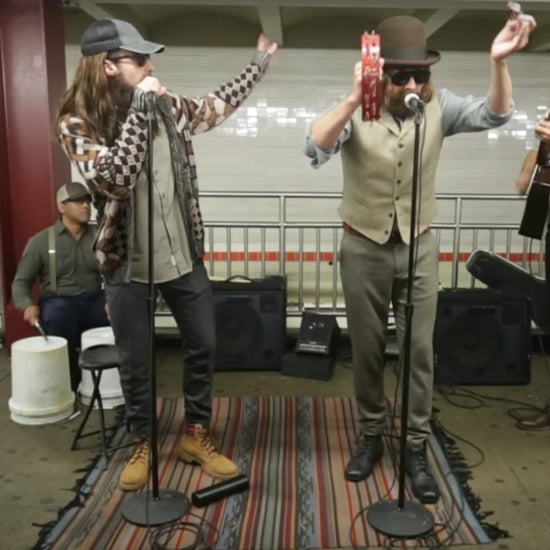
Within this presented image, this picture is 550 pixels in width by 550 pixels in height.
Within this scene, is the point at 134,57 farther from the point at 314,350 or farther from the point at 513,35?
the point at 314,350

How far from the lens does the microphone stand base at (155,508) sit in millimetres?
2305

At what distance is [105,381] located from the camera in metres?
3.41

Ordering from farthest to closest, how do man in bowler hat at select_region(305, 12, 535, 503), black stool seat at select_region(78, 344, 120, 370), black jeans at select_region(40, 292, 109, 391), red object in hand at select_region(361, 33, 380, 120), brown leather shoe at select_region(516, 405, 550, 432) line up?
1. black jeans at select_region(40, 292, 109, 391)
2. brown leather shoe at select_region(516, 405, 550, 432)
3. black stool seat at select_region(78, 344, 120, 370)
4. man in bowler hat at select_region(305, 12, 535, 503)
5. red object in hand at select_region(361, 33, 380, 120)

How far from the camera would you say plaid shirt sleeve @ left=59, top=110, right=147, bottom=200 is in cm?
208

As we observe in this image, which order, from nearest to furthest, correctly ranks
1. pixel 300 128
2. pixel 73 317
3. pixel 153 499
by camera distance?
pixel 153 499 < pixel 73 317 < pixel 300 128

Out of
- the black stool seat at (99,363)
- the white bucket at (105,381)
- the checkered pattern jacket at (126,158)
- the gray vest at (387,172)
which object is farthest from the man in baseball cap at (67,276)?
the gray vest at (387,172)

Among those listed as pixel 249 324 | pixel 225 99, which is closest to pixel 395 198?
pixel 225 99

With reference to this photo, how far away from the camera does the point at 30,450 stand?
296 centimetres

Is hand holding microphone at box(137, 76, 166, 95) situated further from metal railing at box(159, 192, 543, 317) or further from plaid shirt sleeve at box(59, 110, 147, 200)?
metal railing at box(159, 192, 543, 317)

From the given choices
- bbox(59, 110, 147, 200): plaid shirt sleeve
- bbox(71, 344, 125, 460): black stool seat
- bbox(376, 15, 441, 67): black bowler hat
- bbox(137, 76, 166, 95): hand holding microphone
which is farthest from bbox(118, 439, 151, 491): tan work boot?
bbox(376, 15, 441, 67): black bowler hat

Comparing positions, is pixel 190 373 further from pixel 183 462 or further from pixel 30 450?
pixel 30 450

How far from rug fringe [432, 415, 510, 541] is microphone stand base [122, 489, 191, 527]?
1.07 m

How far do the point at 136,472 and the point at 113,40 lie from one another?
1593mm

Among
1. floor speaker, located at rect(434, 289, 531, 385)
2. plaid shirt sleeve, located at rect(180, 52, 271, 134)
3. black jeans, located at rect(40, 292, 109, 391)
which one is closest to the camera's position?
plaid shirt sleeve, located at rect(180, 52, 271, 134)
